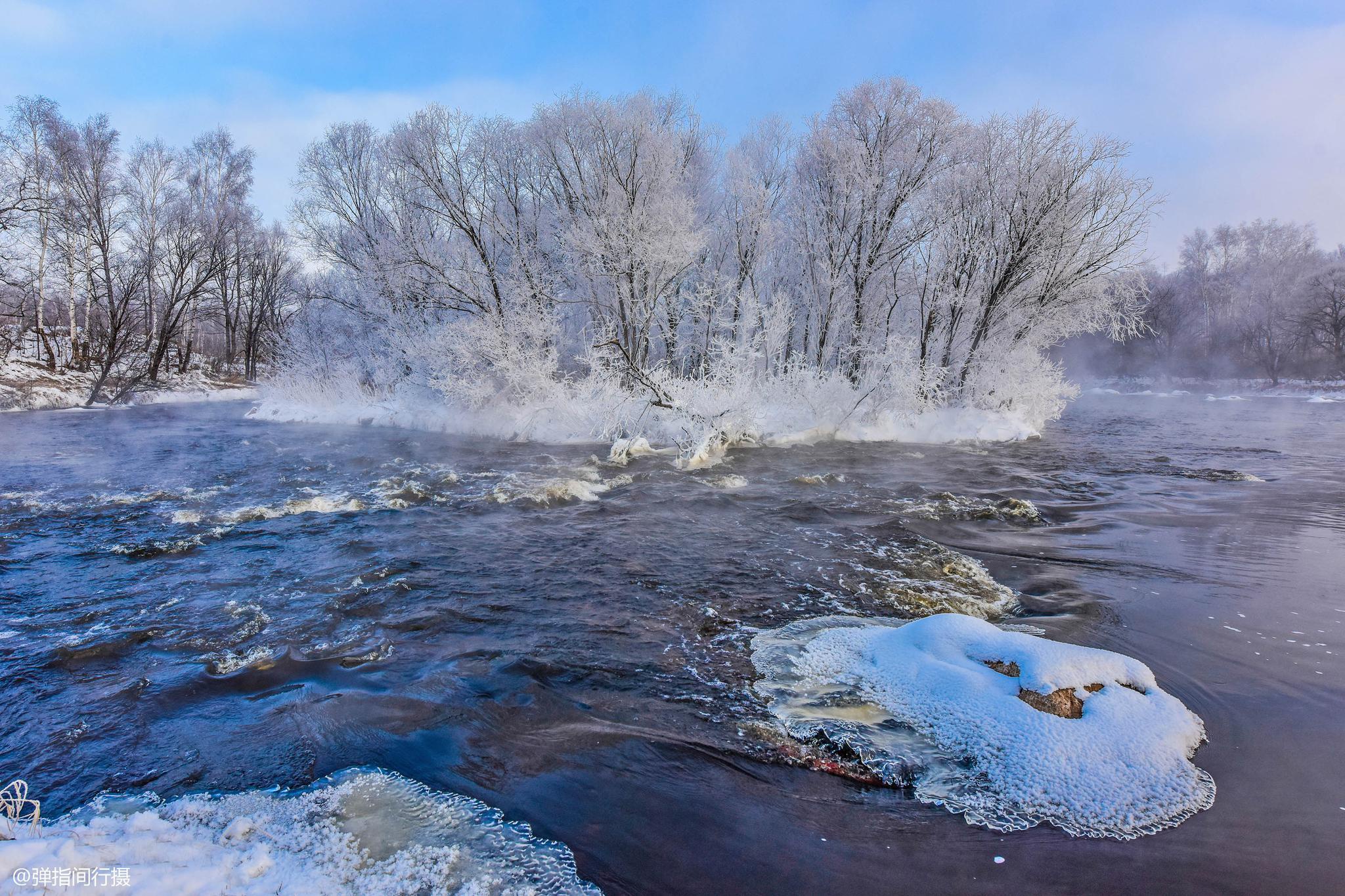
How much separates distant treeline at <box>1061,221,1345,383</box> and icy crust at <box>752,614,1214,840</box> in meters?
42.5

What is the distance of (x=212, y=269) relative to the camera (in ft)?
94.3

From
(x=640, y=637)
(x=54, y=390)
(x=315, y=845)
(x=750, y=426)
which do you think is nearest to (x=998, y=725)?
(x=640, y=637)

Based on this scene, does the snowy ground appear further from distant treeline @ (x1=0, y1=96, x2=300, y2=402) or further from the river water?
the river water

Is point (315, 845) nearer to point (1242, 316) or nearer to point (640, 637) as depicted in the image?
point (640, 637)

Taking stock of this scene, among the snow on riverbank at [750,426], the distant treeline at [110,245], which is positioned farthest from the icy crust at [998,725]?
the distant treeline at [110,245]

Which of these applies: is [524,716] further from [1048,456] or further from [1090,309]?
[1090,309]

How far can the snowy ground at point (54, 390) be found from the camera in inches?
822

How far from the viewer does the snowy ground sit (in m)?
20.9

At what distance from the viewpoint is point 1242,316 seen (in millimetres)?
43500

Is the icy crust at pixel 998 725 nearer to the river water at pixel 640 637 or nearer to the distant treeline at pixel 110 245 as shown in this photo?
the river water at pixel 640 637

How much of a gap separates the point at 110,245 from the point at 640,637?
34.8 meters

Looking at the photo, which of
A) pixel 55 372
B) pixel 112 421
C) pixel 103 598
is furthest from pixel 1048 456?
pixel 55 372

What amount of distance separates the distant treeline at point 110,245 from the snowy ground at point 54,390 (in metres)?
0.55

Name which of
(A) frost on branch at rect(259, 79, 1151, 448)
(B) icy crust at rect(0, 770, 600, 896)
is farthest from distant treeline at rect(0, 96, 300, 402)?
(B) icy crust at rect(0, 770, 600, 896)
